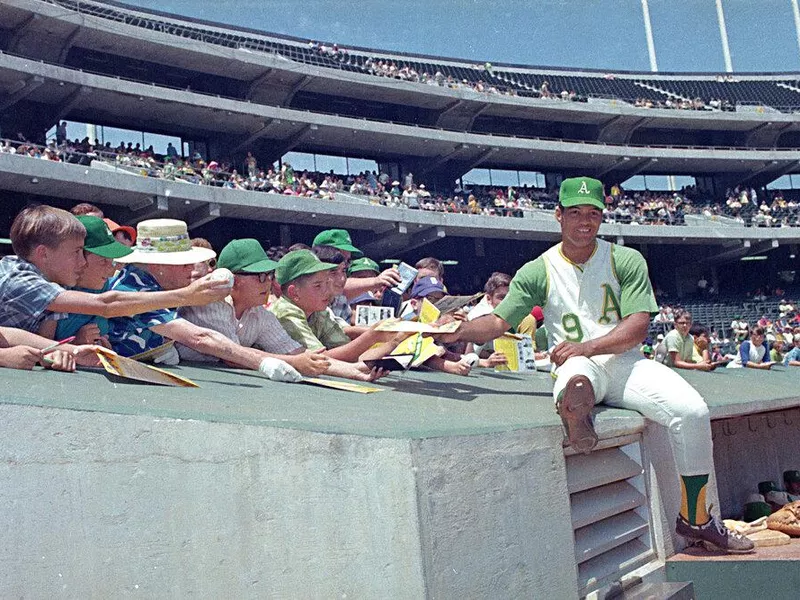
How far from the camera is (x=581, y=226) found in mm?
3766

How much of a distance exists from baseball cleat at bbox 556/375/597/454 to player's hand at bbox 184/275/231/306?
1.26m

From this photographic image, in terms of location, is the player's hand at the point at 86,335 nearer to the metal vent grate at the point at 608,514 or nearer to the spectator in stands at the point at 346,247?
the spectator in stands at the point at 346,247

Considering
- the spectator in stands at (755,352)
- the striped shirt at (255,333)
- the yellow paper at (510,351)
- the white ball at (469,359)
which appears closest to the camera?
the striped shirt at (255,333)

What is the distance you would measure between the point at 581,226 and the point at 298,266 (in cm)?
153

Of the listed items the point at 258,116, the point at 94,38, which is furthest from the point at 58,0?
the point at 258,116

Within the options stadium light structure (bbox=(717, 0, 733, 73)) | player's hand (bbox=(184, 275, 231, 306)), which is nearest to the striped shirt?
player's hand (bbox=(184, 275, 231, 306))

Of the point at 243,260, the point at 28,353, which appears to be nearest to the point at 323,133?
the point at 243,260

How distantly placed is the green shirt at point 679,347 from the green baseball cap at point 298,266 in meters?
5.65

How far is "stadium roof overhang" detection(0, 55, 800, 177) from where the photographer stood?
22.9m

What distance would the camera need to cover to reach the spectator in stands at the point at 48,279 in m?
3.10

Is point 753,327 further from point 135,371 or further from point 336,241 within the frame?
point 135,371

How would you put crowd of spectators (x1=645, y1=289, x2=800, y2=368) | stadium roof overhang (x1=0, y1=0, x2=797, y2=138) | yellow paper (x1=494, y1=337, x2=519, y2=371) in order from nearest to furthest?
yellow paper (x1=494, y1=337, x2=519, y2=371) < crowd of spectators (x1=645, y1=289, x2=800, y2=368) < stadium roof overhang (x1=0, y1=0, x2=797, y2=138)

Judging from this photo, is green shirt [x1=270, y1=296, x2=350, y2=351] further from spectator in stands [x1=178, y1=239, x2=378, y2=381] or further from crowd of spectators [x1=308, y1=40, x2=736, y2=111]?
crowd of spectators [x1=308, y1=40, x2=736, y2=111]

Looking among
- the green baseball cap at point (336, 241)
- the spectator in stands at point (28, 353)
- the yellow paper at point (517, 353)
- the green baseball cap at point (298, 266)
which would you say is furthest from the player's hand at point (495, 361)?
the spectator in stands at point (28, 353)
